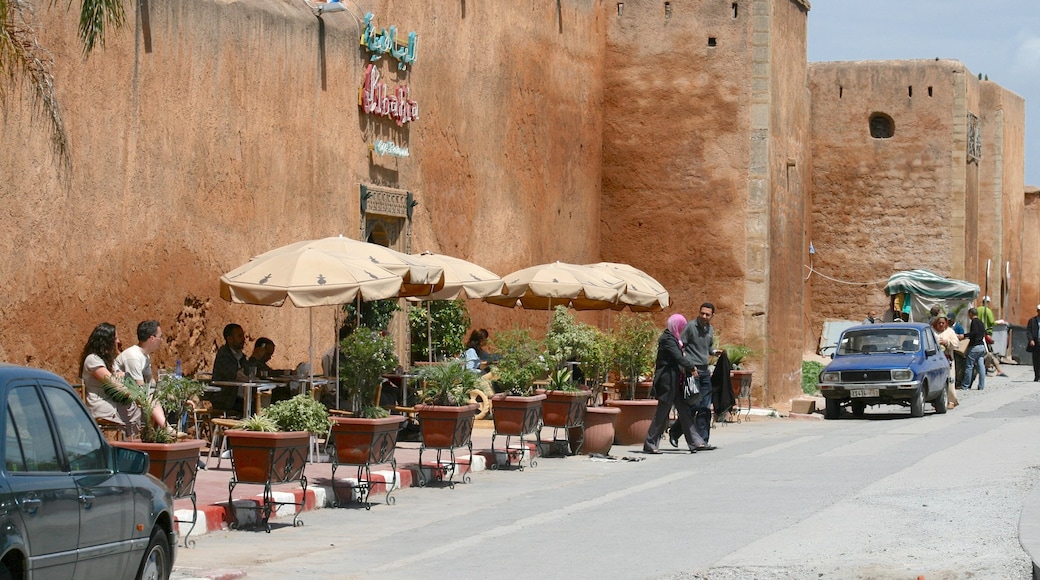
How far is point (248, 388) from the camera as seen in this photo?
15.1 meters

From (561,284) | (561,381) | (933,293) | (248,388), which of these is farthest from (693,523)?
(933,293)

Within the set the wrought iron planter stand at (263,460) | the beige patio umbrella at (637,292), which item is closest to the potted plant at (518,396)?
the wrought iron planter stand at (263,460)

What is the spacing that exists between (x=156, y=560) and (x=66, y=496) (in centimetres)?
140

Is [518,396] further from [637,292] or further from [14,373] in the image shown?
[14,373]

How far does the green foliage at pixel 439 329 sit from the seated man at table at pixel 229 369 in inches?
264

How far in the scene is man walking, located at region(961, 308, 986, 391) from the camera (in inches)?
1316

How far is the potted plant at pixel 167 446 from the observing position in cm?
1029

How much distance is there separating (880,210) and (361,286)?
97.0 feet

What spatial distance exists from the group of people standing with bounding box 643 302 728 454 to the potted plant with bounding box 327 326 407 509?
14.4ft

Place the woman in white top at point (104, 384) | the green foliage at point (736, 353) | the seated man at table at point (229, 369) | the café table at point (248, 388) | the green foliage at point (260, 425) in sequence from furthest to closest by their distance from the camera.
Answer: the green foliage at point (736, 353)
the seated man at table at point (229, 369)
the café table at point (248, 388)
the woman in white top at point (104, 384)
the green foliage at point (260, 425)

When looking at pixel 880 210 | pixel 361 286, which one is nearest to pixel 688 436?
pixel 361 286

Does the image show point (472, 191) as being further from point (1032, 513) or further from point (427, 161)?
point (1032, 513)

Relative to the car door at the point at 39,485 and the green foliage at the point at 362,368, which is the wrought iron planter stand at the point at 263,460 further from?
the car door at the point at 39,485

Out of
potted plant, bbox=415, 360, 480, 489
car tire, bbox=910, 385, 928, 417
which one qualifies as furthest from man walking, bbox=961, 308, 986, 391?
potted plant, bbox=415, 360, 480, 489
